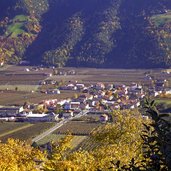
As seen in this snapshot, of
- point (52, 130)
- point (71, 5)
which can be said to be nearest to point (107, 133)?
point (52, 130)

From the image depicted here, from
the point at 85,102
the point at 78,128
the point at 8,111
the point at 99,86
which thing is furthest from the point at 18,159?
the point at 99,86

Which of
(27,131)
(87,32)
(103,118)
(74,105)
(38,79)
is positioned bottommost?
(27,131)

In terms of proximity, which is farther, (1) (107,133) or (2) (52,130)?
(2) (52,130)

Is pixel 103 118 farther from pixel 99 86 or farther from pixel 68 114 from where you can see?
pixel 99 86

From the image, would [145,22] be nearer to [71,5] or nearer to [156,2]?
[156,2]

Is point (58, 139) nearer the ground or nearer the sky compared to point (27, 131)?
nearer the ground

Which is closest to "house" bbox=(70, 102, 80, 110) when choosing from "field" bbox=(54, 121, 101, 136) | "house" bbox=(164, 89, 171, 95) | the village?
the village
